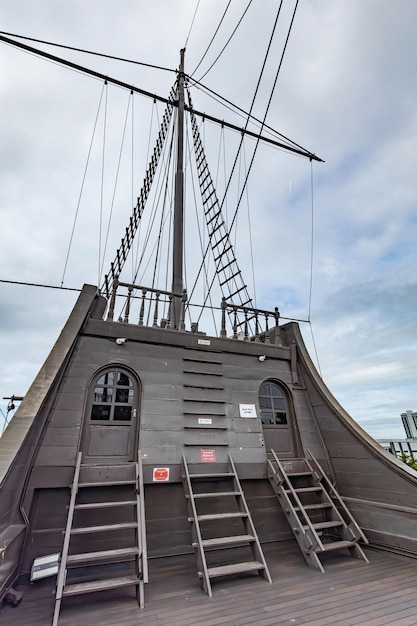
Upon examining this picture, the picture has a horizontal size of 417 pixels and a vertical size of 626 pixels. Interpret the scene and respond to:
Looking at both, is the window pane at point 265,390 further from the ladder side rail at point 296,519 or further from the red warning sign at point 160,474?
the red warning sign at point 160,474

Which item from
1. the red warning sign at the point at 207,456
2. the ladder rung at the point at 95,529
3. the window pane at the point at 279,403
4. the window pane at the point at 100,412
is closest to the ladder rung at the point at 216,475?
the red warning sign at the point at 207,456

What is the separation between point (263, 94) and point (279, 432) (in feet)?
20.9

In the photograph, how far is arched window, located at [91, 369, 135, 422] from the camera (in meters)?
3.82

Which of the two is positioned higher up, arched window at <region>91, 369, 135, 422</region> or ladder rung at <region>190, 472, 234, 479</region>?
arched window at <region>91, 369, 135, 422</region>

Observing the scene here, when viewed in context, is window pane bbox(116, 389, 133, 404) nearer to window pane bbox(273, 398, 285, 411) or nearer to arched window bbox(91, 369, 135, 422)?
arched window bbox(91, 369, 135, 422)

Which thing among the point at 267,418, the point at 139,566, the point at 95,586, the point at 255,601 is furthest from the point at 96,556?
the point at 267,418

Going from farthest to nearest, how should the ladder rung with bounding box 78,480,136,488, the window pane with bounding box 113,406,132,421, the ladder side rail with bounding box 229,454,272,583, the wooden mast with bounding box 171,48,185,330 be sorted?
1. the wooden mast with bounding box 171,48,185,330
2. the window pane with bounding box 113,406,132,421
3. the ladder rung with bounding box 78,480,136,488
4. the ladder side rail with bounding box 229,454,272,583

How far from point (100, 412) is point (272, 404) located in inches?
111

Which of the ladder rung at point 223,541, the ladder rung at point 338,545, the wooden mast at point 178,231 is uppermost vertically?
the wooden mast at point 178,231

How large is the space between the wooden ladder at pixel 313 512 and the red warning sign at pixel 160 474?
146 centimetres

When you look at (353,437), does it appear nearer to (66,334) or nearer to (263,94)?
(66,334)

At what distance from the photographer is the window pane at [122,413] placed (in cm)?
387

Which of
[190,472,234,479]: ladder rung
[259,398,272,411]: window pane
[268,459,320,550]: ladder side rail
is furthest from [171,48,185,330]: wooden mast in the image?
[268,459,320,550]: ladder side rail

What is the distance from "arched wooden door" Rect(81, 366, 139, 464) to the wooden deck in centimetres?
122
